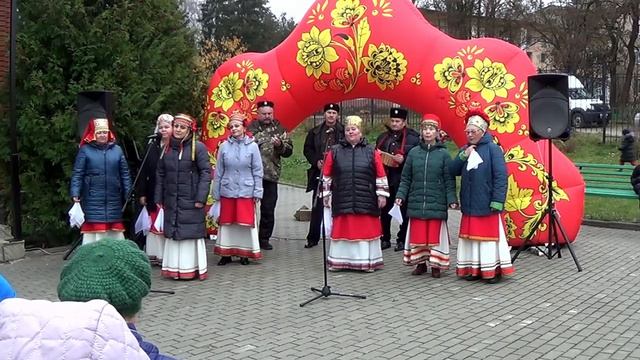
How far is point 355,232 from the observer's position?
7746 millimetres

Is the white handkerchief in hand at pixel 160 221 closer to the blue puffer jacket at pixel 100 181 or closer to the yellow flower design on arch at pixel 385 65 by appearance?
the blue puffer jacket at pixel 100 181

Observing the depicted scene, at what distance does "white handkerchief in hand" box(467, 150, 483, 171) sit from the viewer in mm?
6957

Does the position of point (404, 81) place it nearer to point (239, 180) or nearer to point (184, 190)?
point (239, 180)

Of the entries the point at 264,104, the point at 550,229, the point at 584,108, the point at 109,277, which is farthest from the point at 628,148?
the point at 109,277

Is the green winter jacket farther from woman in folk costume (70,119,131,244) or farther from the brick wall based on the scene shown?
the brick wall

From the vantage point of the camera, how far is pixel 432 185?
290 inches

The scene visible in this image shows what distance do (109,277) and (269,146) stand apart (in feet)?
22.1

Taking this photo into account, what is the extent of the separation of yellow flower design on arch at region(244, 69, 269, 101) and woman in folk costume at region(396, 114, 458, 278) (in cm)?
266

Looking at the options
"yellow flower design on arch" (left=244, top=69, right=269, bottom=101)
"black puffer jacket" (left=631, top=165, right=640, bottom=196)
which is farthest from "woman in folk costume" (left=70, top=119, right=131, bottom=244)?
"black puffer jacket" (left=631, top=165, right=640, bottom=196)

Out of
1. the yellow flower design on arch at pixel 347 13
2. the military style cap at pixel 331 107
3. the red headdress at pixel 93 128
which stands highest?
the yellow flower design on arch at pixel 347 13

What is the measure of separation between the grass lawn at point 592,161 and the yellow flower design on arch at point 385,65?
191 inches

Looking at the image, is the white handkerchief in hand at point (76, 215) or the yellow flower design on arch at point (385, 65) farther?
the yellow flower design on arch at point (385, 65)

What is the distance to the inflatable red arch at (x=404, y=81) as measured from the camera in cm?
809

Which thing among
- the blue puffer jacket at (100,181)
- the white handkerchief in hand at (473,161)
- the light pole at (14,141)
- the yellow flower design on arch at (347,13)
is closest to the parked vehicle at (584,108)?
the yellow flower design on arch at (347,13)
